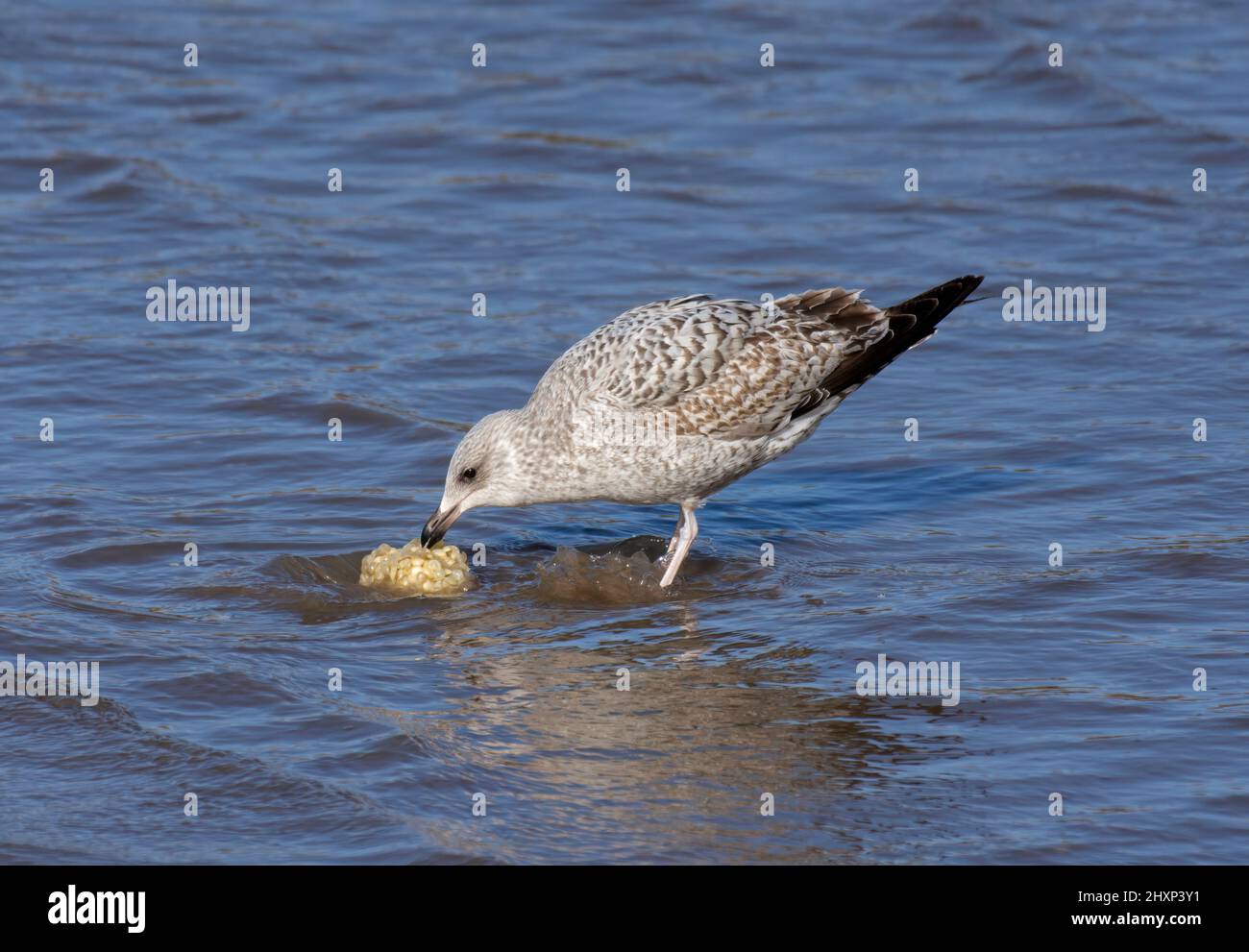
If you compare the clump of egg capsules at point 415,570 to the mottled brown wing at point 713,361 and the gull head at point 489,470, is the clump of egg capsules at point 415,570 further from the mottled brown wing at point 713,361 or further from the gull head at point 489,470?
the mottled brown wing at point 713,361

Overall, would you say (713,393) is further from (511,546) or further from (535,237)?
(535,237)

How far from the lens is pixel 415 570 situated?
8.21 m

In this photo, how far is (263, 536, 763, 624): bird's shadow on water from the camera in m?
8.18

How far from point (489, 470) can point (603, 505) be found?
1.69 meters

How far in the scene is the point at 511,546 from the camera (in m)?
9.08

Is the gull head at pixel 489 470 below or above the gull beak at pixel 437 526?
above

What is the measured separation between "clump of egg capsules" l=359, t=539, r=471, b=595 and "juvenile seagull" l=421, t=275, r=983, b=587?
0.13m

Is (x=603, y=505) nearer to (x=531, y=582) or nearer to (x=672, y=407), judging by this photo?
(x=531, y=582)

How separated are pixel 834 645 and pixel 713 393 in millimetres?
1407

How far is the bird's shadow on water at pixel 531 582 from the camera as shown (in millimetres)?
8180

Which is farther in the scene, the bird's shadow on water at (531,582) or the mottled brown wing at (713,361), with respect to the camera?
the mottled brown wing at (713,361)

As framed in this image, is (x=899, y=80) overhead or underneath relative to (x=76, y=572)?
overhead

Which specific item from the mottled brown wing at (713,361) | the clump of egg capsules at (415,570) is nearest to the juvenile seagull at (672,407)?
the mottled brown wing at (713,361)
